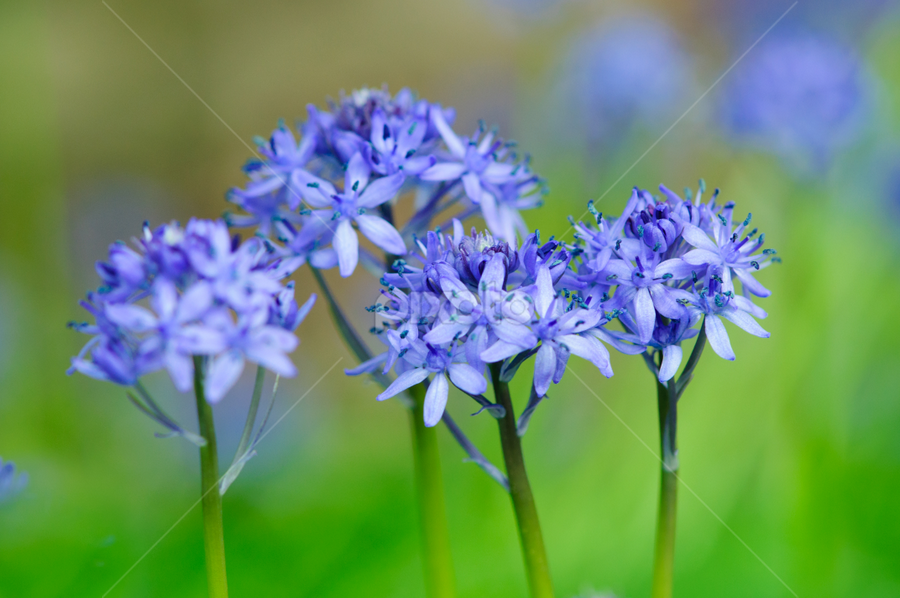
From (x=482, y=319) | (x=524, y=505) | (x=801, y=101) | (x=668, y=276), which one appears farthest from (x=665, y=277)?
(x=801, y=101)

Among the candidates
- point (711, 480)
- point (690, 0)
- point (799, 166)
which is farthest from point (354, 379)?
point (690, 0)

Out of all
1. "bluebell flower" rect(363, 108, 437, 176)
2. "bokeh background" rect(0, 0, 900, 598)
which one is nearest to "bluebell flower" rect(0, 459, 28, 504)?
"bokeh background" rect(0, 0, 900, 598)

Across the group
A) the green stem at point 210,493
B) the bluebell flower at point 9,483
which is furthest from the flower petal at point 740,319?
the bluebell flower at point 9,483

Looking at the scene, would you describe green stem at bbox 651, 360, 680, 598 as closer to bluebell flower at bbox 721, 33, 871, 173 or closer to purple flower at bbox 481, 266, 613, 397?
purple flower at bbox 481, 266, 613, 397

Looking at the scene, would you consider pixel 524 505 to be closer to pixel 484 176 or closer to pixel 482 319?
pixel 482 319

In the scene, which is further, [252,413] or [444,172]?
[444,172]

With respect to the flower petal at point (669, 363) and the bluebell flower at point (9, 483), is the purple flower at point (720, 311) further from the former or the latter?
the bluebell flower at point (9, 483)
